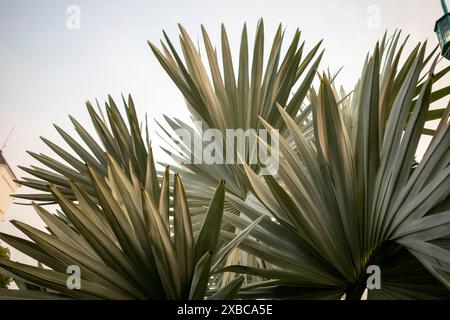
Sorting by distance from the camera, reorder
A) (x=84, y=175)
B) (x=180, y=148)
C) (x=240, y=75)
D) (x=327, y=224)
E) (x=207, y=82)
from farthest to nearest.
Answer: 1. (x=180, y=148)
2. (x=240, y=75)
3. (x=207, y=82)
4. (x=84, y=175)
5. (x=327, y=224)

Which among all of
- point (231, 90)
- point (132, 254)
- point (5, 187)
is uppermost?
point (5, 187)

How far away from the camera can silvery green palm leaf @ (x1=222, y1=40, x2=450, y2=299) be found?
64 centimetres

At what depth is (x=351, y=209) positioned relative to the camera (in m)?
0.67

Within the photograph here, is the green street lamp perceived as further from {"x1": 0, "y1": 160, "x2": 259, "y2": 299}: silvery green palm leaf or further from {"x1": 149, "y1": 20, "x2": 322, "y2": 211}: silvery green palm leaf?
{"x1": 0, "y1": 160, "x2": 259, "y2": 299}: silvery green palm leaf

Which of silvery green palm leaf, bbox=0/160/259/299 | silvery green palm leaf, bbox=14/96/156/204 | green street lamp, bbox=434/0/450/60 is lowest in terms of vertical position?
silvery green palm leaf, bbox=0/160/259/299

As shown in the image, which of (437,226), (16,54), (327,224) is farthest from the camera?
(16,54)

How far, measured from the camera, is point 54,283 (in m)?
0.56

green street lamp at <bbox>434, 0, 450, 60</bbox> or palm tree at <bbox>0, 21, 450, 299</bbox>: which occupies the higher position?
green street lamp at <bbox>434, 0, 450, 60</bbox>

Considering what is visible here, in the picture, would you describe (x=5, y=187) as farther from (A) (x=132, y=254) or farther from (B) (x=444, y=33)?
(B) (x=444, y=33)

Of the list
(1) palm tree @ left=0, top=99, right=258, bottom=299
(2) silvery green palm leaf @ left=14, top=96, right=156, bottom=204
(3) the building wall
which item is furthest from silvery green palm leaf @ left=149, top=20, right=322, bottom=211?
(3) the building wall

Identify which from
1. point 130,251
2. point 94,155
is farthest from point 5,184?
point 130,251

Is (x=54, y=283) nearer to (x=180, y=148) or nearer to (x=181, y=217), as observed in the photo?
(x=181, y=217)

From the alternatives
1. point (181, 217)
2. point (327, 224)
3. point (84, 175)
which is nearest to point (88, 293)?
point (181, 217)

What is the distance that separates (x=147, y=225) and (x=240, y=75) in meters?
1.13
